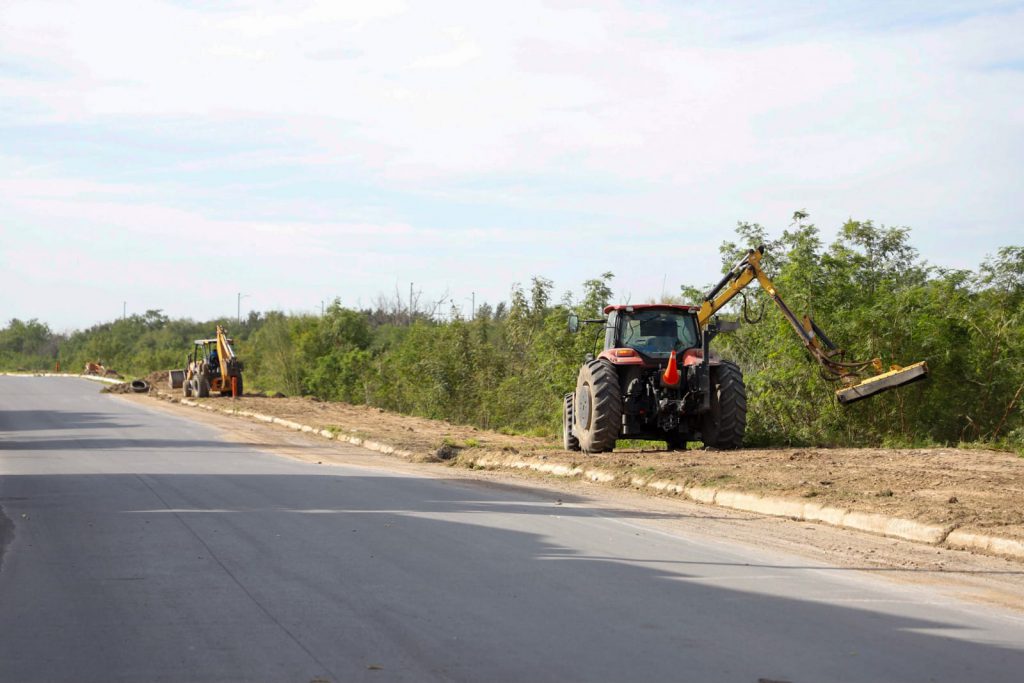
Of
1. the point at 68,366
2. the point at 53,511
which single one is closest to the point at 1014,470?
the point at 53,511

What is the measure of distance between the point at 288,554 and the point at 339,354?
54059mm

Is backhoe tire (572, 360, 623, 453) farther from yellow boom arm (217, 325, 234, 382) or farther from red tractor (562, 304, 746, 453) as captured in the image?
yellow boom arm (217, 325, 234, 382)

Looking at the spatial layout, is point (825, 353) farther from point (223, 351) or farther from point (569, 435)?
point (223, 351)

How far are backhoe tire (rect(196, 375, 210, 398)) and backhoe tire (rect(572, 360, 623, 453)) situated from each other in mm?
33744

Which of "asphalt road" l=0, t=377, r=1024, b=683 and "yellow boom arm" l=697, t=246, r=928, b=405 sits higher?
"yellow boom arm" l=697, t=246, r=928, b=405

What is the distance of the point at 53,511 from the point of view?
1355cm

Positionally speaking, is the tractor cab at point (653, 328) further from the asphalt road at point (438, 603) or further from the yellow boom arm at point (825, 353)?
the asphalt road at point (438, 603)

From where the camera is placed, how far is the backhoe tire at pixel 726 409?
64.1 feet

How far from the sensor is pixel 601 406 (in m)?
19.3

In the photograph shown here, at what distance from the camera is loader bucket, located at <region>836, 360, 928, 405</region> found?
18375 millimetres

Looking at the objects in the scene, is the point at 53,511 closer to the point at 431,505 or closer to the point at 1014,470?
the point at 431,505

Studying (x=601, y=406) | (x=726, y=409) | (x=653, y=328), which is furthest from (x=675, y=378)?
(x=653, y=328)

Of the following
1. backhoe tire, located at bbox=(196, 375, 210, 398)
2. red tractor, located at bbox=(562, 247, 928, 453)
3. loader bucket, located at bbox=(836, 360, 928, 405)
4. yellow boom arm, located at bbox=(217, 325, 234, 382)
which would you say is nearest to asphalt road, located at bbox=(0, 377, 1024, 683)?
red tractor, located at bbox=(562, 247, 928, 453)

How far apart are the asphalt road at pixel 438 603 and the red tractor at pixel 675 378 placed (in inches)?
217
